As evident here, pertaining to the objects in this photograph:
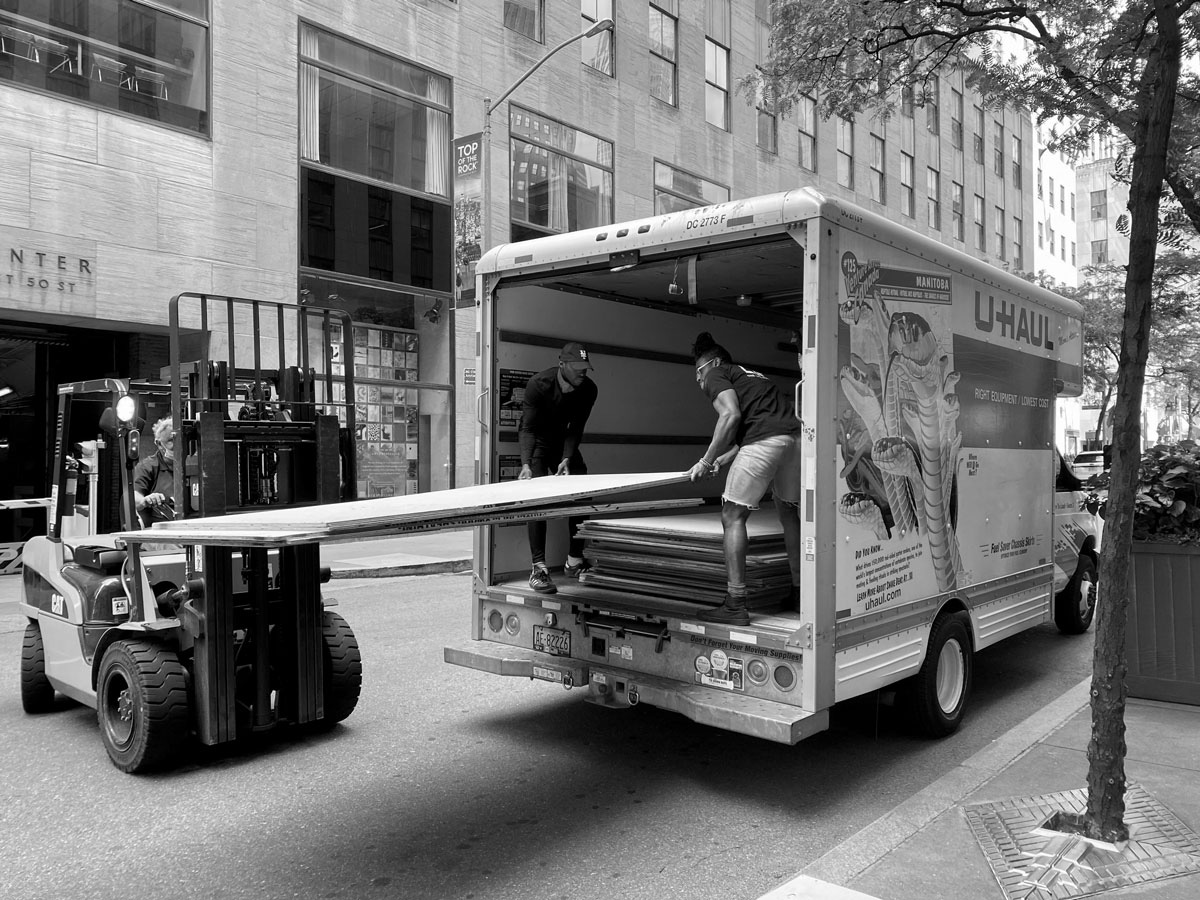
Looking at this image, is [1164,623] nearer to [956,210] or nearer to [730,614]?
[730,614]

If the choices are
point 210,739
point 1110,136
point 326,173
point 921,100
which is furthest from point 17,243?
point 1110,136

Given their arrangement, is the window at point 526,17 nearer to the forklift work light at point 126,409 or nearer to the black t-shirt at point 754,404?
the black t-shirt at point 754,404

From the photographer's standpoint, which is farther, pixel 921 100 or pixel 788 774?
pixel 921 100

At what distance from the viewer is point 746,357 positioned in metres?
8.64

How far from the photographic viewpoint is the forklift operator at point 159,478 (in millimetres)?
6406

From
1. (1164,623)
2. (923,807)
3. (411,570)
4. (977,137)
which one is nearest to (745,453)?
(923,807)

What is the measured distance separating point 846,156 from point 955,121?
30.8 ft

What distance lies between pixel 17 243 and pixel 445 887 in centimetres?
1261

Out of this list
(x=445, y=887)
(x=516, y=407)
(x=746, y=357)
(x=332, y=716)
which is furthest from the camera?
(x=746, y=357)

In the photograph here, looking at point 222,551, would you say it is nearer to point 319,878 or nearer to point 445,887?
point 319,878

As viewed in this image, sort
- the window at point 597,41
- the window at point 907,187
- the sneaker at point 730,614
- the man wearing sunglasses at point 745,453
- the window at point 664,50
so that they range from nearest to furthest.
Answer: the sneaker at point 730,614 → the man wearing sunglasses at point 745,453 → the window at point 597,41 → the window at point 664,50 → the window at point 907,187

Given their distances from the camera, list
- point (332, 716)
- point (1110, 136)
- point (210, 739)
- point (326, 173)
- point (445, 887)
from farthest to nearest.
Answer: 1. point (326, 173)
2. point (1110, 136)
3. point (332, 716)
4. point (210, 739)
5. point (445, 887)

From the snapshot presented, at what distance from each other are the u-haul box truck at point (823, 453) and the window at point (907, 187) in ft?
91.4

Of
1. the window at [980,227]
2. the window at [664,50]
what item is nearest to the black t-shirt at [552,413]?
the window at [664,50]
